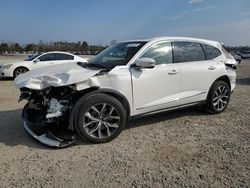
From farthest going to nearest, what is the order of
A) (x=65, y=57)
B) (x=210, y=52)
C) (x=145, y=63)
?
(x=65, y=57) < (x=210, y=52) < (x=145, y=63)

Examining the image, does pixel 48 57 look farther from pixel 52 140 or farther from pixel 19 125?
pixel 52 140

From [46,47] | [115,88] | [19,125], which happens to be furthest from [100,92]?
[46,47]

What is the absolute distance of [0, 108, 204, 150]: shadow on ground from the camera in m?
4.34

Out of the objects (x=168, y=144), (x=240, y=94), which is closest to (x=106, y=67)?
(x=168, y=144)

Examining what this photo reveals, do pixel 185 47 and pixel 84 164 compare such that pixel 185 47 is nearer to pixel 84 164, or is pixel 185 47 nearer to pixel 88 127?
pixel 88 127

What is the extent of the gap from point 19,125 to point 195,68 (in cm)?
362

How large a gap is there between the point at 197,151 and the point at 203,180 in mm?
851

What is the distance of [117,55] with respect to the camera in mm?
5094

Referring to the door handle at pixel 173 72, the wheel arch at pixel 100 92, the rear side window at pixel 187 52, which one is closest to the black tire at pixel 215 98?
the rear side window at pixel 187 52


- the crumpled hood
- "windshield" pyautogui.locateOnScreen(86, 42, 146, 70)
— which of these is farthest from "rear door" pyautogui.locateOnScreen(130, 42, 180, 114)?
the crumpled hood

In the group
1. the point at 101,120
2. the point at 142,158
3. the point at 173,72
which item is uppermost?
the point at 173,72

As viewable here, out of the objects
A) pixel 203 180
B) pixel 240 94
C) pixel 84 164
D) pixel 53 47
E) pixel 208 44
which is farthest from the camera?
pixel 53 47

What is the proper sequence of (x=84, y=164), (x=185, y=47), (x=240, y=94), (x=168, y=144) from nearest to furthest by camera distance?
(x=84, y=164), (x=168, y=144), (x=185, y=47), (x=240, y=94)

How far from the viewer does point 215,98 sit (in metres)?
5.86
